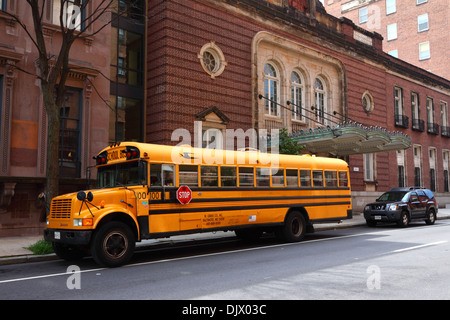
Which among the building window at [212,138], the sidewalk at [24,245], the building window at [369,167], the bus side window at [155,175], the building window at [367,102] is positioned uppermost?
the building window at [367,102]

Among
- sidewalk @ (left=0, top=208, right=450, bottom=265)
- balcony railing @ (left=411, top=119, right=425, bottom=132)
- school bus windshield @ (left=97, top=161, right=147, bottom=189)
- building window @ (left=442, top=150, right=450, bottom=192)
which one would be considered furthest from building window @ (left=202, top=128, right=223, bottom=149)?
building window @ (left=442, top=150, right=450, bottom=192)

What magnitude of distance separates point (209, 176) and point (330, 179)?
216 inches

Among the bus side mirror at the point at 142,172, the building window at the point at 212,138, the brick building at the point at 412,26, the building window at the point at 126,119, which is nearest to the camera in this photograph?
the bus side mirror at the point at 142,172

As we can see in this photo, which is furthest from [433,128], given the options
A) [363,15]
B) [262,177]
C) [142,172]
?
[142,172]

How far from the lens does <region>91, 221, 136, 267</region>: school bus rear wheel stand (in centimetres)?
866

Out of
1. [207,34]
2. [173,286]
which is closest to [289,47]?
[207,34]

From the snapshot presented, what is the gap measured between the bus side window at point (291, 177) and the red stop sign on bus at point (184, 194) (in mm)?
3991

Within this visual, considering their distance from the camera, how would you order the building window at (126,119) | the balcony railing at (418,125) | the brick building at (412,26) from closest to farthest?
the building window at (126,119), the balcony railing at (418,125), the brick building at (412,26)

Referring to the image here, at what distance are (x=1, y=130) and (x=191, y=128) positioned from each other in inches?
315

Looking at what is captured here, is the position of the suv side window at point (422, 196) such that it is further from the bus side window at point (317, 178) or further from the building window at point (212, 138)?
the building window at point (212, 138)

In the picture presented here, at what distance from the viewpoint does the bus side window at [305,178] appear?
1344 cm

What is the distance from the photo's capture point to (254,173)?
12055mm

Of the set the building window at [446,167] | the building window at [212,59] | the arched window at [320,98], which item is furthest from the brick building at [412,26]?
the building window at [212,59]

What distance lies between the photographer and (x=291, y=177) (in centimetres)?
1310
